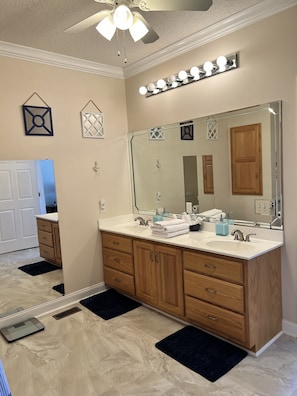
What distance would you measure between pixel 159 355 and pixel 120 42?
2.70 metres

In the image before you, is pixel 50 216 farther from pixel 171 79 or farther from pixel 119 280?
pixel 171 79

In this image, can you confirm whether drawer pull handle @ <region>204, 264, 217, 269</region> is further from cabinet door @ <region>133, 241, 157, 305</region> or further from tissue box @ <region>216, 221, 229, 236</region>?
cabinet door @ <region>133, 241, 157, 305</region>

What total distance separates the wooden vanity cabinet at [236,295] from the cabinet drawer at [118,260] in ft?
2.55

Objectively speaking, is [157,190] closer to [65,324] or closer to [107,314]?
[107,314]

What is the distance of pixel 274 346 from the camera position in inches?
90.5

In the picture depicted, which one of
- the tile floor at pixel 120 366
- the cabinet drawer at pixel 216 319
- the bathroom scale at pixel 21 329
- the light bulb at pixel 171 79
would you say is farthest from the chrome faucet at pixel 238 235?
the bathroom scale at pixel 21 329

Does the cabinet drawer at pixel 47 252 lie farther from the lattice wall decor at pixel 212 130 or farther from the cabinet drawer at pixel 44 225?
the lattice wall decor at pixel 212 130

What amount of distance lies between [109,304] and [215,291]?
1330 millimetres

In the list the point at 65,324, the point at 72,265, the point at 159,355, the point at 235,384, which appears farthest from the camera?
the point at 72,265

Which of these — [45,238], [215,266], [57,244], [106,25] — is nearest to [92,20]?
[106,25]

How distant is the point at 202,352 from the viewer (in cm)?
226

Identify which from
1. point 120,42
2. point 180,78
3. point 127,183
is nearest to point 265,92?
point 180,78

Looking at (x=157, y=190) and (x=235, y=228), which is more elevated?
(x=157, y=190)

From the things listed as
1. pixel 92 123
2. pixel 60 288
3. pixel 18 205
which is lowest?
pixel 60 288
